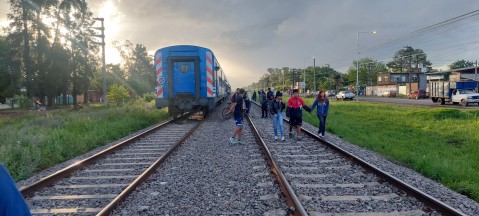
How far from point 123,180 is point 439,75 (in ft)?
299

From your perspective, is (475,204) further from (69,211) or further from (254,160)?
(69,211)

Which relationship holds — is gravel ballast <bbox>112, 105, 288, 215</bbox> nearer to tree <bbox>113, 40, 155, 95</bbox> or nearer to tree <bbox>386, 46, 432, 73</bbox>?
tree <bbox>113, 40, 155, 95</bbox>

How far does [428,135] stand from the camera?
40.2ft

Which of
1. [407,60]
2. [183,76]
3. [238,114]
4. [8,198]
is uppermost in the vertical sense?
[407,60]

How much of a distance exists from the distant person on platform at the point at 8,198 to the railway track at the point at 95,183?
10.3 feet

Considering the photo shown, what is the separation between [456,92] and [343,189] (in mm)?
30628

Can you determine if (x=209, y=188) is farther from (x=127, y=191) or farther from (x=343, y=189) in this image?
(x=343, y=189)

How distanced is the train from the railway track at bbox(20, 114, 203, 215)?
681 cm

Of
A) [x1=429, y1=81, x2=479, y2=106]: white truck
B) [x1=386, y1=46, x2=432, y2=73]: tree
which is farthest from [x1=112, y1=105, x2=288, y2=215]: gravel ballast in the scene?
[x1=386, y1=46, x2=432, y2=73]: tree

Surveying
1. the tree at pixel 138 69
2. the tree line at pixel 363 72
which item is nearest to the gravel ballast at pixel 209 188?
the tree at pixel 138 69

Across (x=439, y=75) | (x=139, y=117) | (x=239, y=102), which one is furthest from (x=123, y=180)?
Answer: (x=439, y=75)

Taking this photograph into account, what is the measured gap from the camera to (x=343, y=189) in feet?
17.3

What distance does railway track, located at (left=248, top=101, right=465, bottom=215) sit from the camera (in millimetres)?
4355

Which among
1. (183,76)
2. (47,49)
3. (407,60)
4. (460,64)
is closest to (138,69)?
(47,49)
